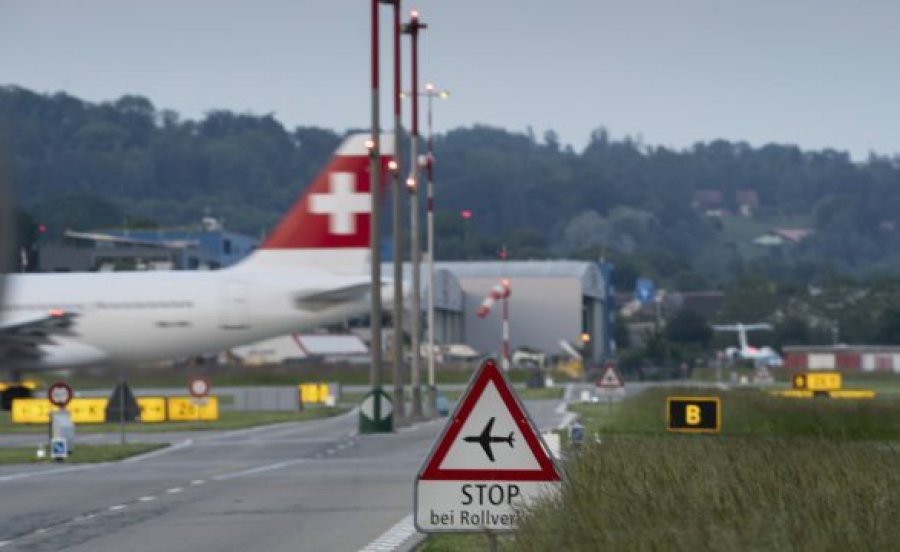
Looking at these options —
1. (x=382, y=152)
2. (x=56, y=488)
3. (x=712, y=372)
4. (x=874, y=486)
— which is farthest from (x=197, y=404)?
(x=712, y=372)

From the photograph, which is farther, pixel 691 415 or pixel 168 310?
pixel 168 310

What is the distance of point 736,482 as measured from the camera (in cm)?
1755

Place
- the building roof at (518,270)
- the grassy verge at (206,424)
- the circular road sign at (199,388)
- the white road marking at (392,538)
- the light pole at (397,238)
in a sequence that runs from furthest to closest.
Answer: the building roof at (518,270) < the grassy verge at (206,424) < the light pole at (397,238) < the circular road sign at (199,388) < the white road marking at (392,538)

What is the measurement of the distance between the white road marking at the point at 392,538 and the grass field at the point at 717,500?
315 millimetres

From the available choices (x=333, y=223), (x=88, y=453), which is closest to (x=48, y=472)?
(x=88, y=453)

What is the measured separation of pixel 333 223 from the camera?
68438 mm

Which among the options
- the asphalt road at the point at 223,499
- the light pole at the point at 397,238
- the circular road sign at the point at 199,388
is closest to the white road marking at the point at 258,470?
the asphalt road at the point at 223,499

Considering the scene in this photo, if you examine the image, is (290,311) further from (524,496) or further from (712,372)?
(712,372)

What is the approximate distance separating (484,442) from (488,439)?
0.03 m

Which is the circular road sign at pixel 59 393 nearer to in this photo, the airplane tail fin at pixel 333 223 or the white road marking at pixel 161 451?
the white road marking at pixel 161 451

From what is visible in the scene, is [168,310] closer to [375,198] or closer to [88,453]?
[375,198]

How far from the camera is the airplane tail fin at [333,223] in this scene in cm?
6681

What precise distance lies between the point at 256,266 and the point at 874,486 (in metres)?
52.4

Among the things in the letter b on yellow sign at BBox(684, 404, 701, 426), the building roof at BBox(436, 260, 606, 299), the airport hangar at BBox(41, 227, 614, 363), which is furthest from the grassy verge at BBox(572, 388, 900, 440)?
the building roof at BBox(436, 260, 606, 299)
